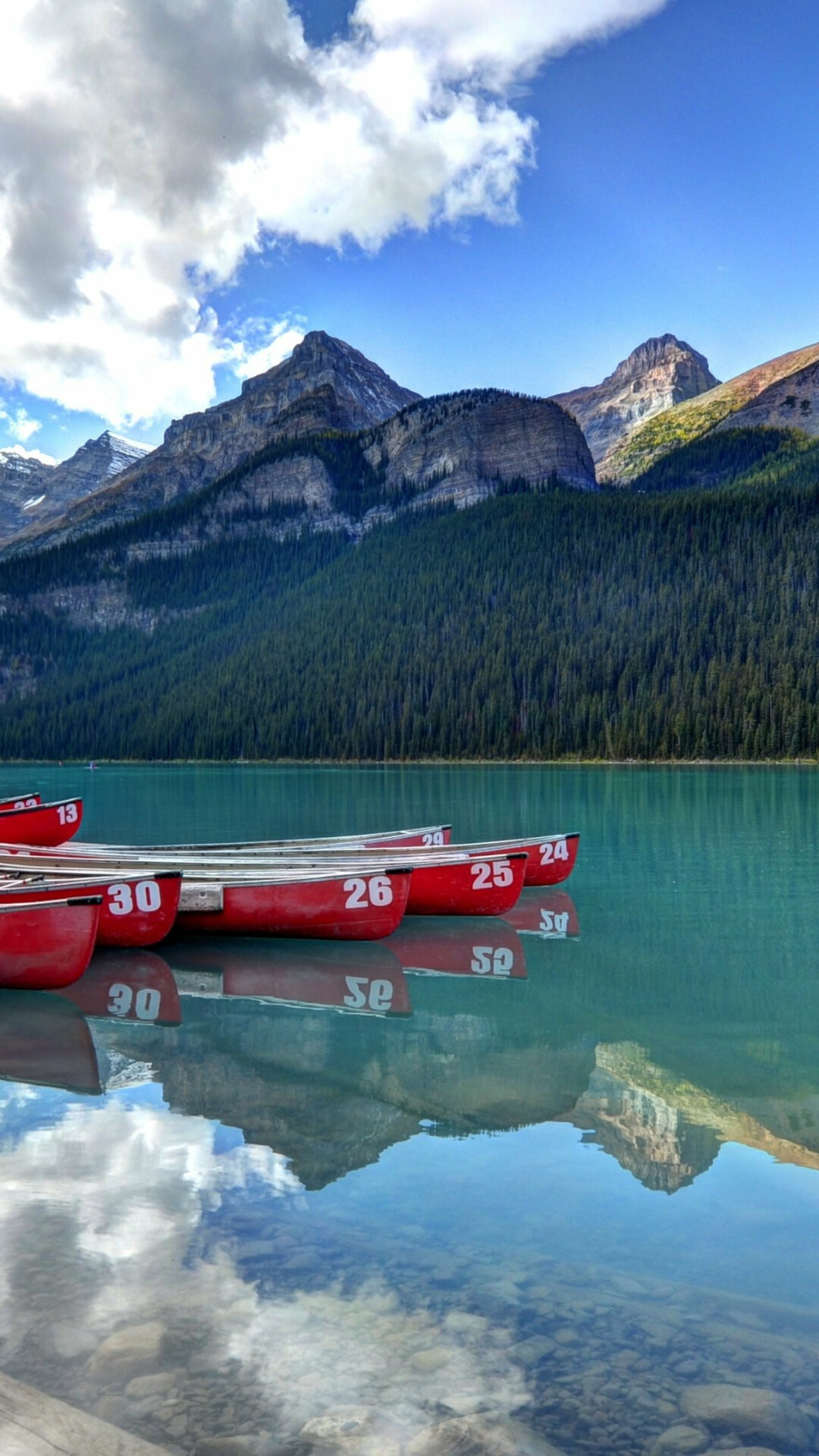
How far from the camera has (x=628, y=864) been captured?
2931cm

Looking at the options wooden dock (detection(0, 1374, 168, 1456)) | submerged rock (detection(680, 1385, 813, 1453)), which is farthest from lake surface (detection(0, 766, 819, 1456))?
wooden dock (detection(0, 1374, 168, 1456))

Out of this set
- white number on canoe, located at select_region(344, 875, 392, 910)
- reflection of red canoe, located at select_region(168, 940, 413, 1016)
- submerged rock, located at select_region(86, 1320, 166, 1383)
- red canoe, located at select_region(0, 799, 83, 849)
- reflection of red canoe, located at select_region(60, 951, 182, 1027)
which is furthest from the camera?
red canoe, located at select_region(0, 799, 83, 849)

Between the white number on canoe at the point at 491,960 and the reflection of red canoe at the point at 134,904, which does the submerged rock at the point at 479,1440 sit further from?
the reflection of red canoe at the point at 134,904

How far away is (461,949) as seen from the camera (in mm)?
18672

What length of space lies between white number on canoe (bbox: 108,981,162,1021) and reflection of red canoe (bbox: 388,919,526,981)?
14.4 feet

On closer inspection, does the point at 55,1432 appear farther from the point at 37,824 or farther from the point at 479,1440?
the point at 37,824

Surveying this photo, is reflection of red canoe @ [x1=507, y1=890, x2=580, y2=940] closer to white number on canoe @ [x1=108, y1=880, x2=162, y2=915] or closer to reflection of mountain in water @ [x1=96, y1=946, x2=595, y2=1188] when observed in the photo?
reflection of mountain in water @ [x1=96, y1=946, x2=595, y2=1188]

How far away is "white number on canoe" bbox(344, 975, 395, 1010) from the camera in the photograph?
14.7 meters

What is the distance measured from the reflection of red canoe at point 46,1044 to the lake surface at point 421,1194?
2.6 inches

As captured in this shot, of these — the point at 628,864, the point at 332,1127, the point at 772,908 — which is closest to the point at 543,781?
the point at 628,864

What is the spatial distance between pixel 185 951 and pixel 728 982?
9.95 metres

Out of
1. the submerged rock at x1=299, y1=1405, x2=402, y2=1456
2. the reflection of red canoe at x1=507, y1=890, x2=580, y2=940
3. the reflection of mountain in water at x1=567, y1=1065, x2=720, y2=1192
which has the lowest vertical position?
the reflection of red canoe at x1=507, y1=890, x2=580, y2=940

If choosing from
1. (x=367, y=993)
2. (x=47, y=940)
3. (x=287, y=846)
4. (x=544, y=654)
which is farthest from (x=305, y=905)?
(x=544, y=654)

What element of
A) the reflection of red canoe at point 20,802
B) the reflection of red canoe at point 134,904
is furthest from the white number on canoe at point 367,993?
the reflection of red canoe at point 20,802
